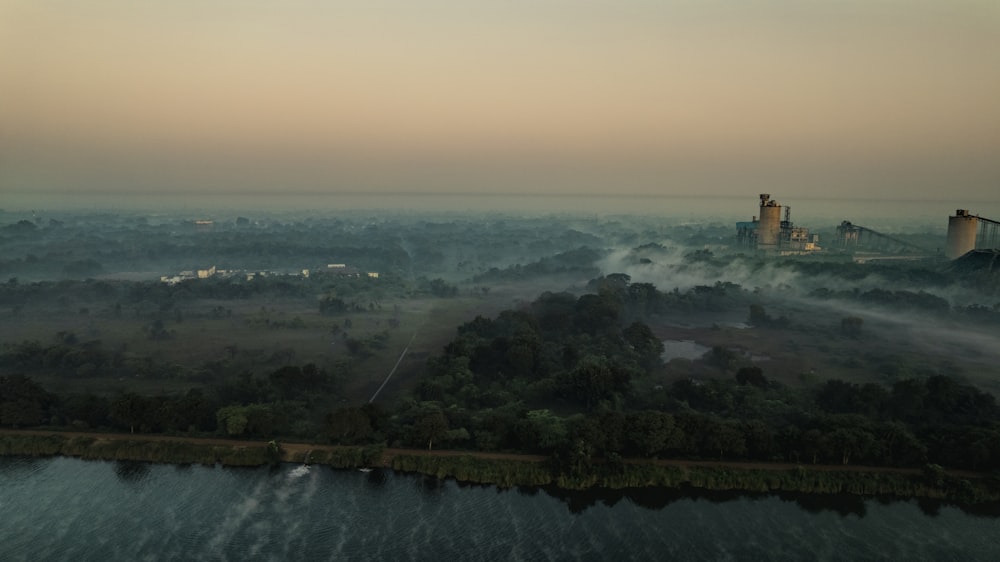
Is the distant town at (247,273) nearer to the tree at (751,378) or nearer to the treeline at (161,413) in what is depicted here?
the treeline at (161,413)

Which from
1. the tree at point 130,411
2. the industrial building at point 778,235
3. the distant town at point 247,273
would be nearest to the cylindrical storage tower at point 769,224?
the industrial building at point 778,235

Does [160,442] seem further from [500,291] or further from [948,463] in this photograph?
[500,291]

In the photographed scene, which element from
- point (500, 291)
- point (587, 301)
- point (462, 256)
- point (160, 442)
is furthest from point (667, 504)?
point (462, 256)

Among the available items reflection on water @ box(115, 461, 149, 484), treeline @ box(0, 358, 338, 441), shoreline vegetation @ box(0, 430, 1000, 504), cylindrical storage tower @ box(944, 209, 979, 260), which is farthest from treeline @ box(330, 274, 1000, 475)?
cylindrical storage tower @ box(944, 209, 979, 260)

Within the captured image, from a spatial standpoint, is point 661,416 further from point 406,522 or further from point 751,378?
point 406,522

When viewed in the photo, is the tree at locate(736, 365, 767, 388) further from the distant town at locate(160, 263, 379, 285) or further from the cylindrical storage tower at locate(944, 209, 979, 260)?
the distant town at locate(160, 263, 379, 285)
